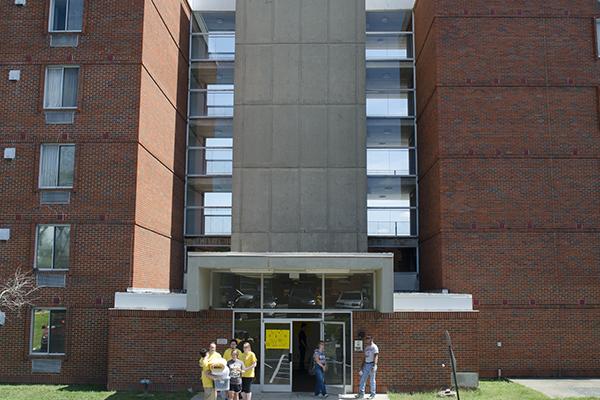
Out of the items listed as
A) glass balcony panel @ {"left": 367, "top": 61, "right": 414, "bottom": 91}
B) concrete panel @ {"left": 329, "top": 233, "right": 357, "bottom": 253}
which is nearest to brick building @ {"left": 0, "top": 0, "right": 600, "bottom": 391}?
concrete panel @ {"left": 329, "top": 233, "right": 357, "bottom": 253}

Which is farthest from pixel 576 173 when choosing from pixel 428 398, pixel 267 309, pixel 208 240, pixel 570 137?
pixel 208 240

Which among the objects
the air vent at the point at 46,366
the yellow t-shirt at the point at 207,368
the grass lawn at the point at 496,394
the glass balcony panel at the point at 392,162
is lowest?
the grass lawn at the point at 496,394

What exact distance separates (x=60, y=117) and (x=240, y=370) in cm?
1147

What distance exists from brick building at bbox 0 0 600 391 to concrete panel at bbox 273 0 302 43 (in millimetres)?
94

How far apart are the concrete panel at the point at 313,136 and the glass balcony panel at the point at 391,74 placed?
16.4ft

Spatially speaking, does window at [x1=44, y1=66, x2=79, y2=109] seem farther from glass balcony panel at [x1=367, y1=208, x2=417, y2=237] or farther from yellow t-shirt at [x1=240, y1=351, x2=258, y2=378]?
glass balcony panel at [x1=367, y1=208, x2=417, y2=237]

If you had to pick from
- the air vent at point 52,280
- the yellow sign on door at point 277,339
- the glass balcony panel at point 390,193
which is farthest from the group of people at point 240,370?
the glass balcony panel at point 390,193

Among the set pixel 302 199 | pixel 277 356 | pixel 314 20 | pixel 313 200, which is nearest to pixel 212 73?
pixel 314 20

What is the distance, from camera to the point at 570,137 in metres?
23.3

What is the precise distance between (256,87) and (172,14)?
16.8 ft

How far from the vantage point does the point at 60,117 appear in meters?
22.6

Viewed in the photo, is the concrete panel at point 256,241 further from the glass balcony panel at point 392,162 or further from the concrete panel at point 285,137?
the glass balcony panel at point 392,162

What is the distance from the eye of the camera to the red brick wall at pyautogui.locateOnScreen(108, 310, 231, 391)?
1992 centimetres

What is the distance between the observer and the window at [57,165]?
22.4 metres
